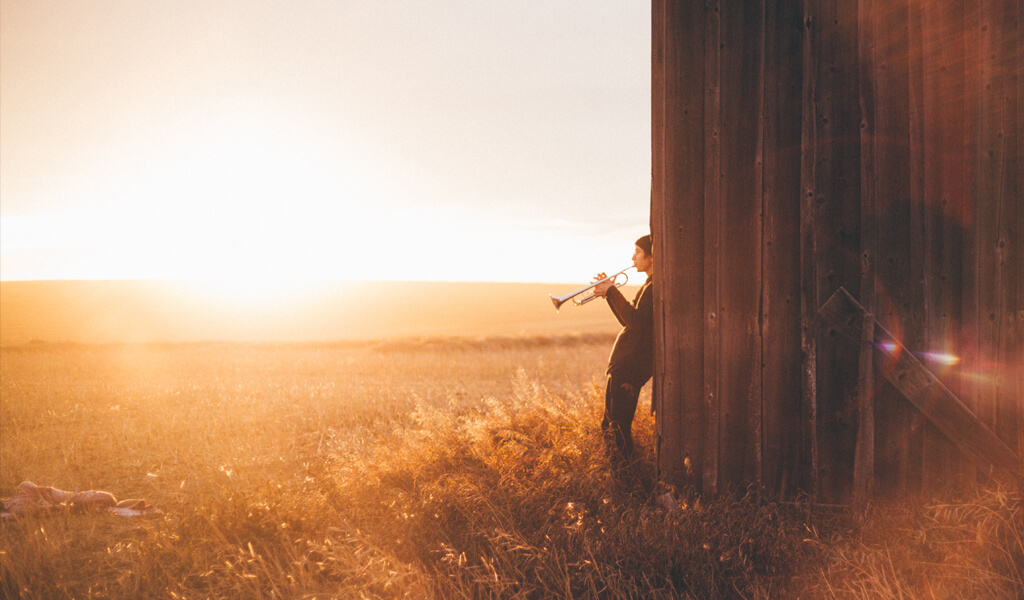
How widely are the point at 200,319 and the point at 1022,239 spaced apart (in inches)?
1501

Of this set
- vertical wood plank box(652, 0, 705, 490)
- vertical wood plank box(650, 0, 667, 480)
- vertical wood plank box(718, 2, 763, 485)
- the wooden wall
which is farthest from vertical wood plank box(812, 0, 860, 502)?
vertical wood plank box(650, 0, 667, 480)

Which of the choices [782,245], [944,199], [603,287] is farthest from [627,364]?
[944,199]

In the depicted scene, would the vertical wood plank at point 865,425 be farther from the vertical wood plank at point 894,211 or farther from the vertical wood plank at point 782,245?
the vertical wood plank at point 782,245

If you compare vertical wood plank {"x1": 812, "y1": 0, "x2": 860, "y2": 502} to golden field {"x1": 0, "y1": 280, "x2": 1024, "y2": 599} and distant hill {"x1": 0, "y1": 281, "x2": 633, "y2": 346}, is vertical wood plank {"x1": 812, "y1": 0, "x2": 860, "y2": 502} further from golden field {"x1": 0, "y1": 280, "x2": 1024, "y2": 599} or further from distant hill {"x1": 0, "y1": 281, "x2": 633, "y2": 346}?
distant hill {"x1": 0, "y1": 281, "x2": 633, "y2": 346}

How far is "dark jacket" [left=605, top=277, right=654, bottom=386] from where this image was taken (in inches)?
177

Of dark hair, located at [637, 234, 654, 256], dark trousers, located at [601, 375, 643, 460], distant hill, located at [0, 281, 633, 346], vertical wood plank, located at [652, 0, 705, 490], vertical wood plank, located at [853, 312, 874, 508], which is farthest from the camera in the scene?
distant hill, located at [0, 281, 633, 346]

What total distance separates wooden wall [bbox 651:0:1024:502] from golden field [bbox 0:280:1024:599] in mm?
465

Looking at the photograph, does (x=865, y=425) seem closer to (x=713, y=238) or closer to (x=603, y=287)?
(x=713, y=238)

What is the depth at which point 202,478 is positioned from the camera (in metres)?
5.52

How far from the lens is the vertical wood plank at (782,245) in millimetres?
3854

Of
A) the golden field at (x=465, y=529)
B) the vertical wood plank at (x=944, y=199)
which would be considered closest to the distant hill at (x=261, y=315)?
the golden field at (x=465, y=529)

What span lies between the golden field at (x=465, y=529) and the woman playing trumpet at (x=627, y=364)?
9.5 inches

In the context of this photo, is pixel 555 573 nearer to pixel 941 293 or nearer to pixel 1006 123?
pixel 941 293

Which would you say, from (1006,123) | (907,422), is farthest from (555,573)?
(1006,123)
